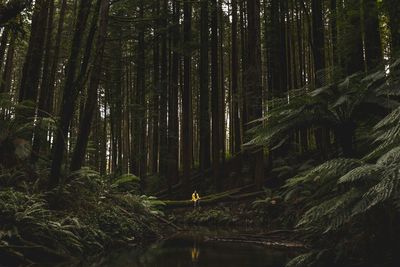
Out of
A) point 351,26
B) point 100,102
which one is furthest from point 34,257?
point 100,102

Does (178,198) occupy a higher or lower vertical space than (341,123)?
lower

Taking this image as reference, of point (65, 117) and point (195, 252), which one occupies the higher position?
point (65, 117)

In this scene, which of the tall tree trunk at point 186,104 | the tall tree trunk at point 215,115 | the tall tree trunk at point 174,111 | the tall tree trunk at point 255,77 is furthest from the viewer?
the tall tree trunk at point 174,111

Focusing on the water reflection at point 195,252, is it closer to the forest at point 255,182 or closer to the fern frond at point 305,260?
the forest at point 255,182

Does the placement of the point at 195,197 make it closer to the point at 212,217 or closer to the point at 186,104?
the point at 212,217

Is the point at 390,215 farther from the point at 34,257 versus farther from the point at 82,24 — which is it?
the point at 82,24

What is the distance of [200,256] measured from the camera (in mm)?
6695

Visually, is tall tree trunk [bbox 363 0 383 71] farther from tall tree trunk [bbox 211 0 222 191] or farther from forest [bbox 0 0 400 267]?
tall tree trunk [bbox 211 0 222 191]

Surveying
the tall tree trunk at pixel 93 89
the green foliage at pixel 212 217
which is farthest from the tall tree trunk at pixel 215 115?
the tall tree trunk at pixel 93 89

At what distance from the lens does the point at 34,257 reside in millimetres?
6195

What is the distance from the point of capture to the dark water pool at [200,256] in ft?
19.3

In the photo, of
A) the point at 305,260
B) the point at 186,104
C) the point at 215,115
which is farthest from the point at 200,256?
the point at 215,115

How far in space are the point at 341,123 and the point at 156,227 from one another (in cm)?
635

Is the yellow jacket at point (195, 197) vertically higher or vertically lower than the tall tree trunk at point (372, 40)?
lower
